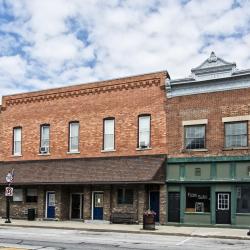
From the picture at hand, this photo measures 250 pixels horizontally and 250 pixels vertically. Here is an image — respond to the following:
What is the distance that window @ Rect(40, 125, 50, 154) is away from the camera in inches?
1225

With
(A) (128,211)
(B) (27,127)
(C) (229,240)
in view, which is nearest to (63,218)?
(A) (128,211)

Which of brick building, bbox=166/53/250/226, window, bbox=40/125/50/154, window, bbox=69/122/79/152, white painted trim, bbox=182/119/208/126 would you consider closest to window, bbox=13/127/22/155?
window, bbox=40/125/50/154

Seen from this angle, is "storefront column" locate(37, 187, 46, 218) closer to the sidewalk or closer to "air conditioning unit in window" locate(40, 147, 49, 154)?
the sidewalk

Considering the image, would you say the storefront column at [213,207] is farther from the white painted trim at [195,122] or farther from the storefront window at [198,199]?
the white painted trim at [195,122]

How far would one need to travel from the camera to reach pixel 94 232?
23016 mm

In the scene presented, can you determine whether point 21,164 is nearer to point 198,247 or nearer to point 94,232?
point 94,232

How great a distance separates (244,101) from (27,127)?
1576 cm

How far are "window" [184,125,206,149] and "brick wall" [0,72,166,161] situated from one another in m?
1.44

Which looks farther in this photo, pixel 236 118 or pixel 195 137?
pixel 195 137

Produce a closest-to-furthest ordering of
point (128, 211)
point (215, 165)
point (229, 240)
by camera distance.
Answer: point (229, 240) → point (215, 165) → point (128, 211)

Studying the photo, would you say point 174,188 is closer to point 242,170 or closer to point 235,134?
point 242,170

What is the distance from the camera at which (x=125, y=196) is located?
27.2 meters

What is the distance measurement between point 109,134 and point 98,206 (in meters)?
4.66

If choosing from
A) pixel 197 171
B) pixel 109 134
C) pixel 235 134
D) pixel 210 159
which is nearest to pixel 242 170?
pixel 210 159
